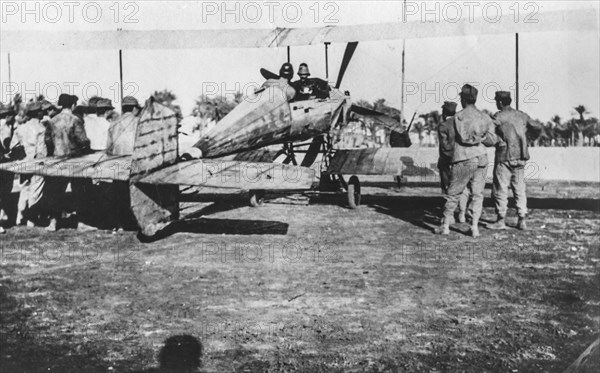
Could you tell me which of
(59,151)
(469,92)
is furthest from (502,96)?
(59,151)

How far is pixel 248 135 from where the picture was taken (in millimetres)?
8984

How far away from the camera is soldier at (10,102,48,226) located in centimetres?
876

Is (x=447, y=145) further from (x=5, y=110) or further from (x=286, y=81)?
(x=5, y=110)

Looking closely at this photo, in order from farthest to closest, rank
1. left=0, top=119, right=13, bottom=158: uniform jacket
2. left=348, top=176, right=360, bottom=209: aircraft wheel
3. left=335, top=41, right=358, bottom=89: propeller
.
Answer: left=335, top=41, right=358, bottom=89: propeller → left=348, top=176, right=360, bottom=209: aircraft wheel → left=0, top=119, right=13, bottom=158: uniform jacket

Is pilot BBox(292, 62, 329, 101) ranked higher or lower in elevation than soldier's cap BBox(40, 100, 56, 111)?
higher

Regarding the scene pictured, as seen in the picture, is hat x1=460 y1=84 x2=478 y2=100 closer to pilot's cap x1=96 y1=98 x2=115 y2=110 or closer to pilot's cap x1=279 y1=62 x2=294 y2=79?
pilot's cap x1=279 y1=62 x2=294 y2=79

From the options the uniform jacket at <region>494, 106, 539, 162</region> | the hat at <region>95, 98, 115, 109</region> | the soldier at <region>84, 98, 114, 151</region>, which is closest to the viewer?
the uniform jacket at <region>494, 106, 539, 162</region>

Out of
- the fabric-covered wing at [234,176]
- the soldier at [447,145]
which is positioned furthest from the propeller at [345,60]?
the fabric-covered wing at [234,176]

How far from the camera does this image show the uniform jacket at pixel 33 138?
8938 mm

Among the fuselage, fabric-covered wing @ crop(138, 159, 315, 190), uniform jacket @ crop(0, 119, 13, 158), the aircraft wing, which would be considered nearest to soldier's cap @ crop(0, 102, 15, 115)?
uniform jacket @ crop(0, 119, 13, 158)

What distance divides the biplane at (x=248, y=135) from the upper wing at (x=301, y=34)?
3 centimetres

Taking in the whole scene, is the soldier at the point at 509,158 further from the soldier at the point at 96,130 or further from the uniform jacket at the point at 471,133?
the soldier at the point at 96,130

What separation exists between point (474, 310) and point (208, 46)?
1145cm

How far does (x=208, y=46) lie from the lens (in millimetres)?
13734
